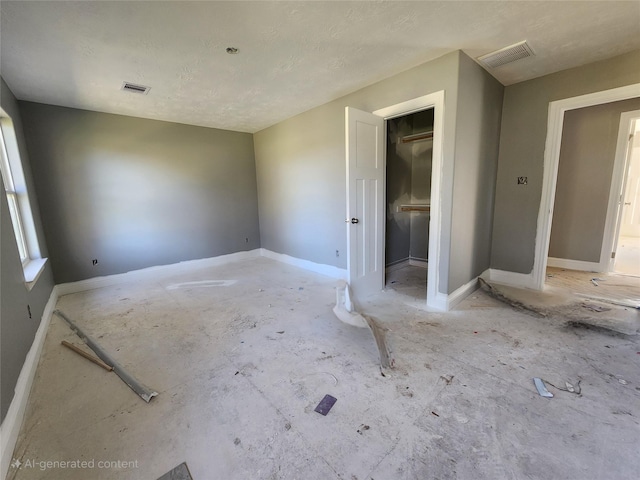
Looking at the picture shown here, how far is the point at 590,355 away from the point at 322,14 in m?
3.21

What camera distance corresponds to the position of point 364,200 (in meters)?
3.10

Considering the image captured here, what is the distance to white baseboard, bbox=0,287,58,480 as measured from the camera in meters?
1.30

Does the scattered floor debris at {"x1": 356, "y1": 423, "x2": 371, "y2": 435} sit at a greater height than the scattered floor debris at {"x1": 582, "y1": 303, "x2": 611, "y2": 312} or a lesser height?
lesser

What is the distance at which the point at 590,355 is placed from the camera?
2.03 m

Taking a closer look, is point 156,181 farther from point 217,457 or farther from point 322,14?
point 217,457

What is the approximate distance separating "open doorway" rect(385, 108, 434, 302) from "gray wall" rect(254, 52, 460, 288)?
83cm

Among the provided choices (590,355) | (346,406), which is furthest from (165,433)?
(590,355)

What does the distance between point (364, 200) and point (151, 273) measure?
3642 millimetres

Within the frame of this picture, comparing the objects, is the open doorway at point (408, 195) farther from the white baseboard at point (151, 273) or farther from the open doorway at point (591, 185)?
the white baseboard at point (151, 273)

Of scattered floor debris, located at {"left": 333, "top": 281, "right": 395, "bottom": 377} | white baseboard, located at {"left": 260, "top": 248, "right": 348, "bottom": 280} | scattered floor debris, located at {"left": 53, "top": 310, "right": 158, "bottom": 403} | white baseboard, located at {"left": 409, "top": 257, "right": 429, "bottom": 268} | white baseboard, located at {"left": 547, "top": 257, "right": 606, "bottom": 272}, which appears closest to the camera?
scattered floor debris, located at {"left": 53, "top": 310, "right": 158, "bottom": 403}

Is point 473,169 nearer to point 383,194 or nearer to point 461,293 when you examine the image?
point 383,194

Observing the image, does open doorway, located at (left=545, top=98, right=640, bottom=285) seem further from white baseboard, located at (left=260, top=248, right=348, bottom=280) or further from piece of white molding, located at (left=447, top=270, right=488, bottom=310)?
white baseboard, located at (left=260, top=248, right=348, bottom=280)

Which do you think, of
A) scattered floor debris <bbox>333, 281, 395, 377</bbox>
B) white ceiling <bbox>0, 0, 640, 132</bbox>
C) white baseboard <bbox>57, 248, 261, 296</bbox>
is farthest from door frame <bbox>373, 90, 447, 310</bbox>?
white baseboard <bbox>57, 248, 261, 296</bbox>

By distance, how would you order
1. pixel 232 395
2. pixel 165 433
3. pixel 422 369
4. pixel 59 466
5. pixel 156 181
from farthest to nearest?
pixel 156 181
pixel 422 369
pixel 232 395
pixel 165 433
pixel 59 466
